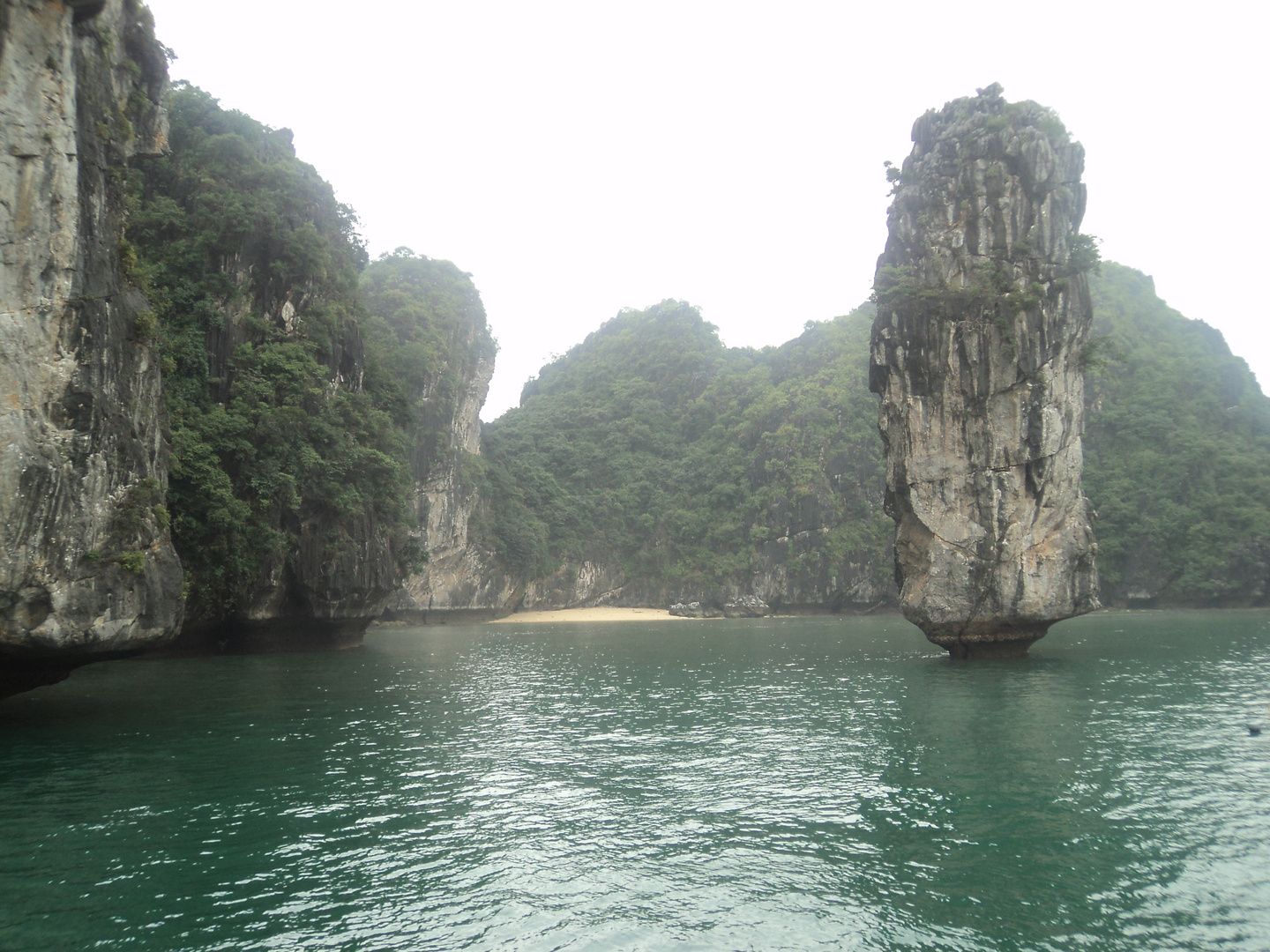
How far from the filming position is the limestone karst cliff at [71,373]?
1180 cm

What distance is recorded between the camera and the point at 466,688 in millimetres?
20672

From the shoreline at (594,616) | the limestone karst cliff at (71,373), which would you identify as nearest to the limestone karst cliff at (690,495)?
the shoreline at (594,616)

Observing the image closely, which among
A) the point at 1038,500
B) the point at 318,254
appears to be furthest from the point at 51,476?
the point at 1038,500

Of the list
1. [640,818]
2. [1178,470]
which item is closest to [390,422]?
[640,818]

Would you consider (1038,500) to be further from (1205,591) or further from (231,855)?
(1205,591)

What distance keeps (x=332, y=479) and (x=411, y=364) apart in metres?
19.5

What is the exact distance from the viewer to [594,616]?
6038 cm

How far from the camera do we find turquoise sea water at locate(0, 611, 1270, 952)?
6809mm

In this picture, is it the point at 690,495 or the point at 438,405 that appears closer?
the point at 438,405

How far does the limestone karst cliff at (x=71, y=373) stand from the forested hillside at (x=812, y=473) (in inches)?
1659

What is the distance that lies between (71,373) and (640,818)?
10.9m

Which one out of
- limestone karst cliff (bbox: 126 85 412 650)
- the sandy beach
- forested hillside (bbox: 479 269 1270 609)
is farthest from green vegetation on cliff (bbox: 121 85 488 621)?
forested hillside (bbox: 479 269 1270 609)

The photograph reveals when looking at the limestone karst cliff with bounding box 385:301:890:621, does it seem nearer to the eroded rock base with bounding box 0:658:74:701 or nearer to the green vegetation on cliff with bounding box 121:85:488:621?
the green vegetation on cliff with bounding box 121:85:488:621

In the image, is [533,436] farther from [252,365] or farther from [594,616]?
[252,365]
